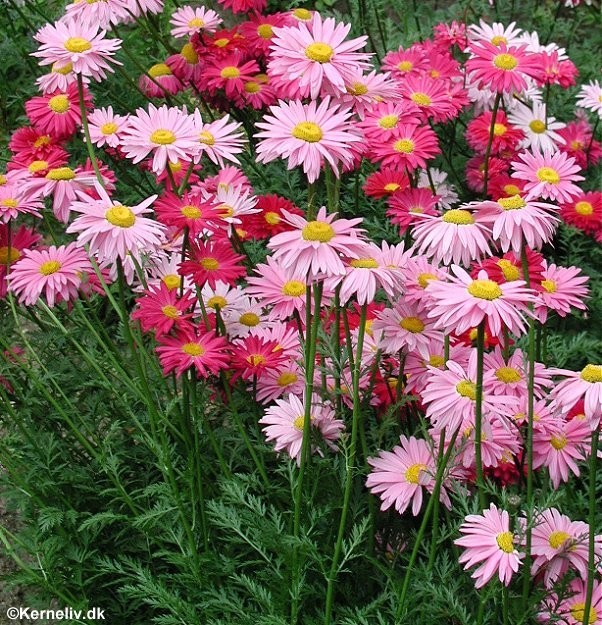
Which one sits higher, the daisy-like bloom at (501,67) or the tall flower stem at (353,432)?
the daisy-like bloom at (501,67)

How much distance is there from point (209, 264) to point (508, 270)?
62cm

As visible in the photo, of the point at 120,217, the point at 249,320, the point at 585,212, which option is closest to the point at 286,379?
the point at 249,320

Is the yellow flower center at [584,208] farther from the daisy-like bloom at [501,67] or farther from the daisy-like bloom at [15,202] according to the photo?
the daisy-like bloom at [15,202]

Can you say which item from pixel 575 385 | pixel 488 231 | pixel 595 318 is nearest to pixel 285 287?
pixel 488 231

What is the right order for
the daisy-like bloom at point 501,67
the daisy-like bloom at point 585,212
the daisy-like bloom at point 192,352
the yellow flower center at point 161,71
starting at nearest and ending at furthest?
the daisy-like bloom at point 192,352, the daisy-like bloom at point 501,67, the daisy-like bloom at point 585,212, the yellow flower center at point 161,71

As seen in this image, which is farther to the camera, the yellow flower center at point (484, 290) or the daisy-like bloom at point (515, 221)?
Result: the daisy-like bloom at point (515, 221)

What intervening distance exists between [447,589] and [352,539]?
0.27 meters

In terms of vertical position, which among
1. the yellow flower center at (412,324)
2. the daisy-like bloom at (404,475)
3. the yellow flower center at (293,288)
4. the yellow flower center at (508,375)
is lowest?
the daisy-like bloom at (404,475)

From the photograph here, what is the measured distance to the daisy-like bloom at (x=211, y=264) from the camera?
1.91m

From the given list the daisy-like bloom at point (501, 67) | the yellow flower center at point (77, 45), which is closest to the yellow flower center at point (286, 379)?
the yellow flower center at point (77, 45)

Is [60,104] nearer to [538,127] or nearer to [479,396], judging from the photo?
[479,396]

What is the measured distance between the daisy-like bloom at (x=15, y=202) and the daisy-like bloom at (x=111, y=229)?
0.26 m

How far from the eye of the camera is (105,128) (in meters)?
2.43

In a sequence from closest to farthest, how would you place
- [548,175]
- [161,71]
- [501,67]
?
[548,175] < [501,67] < [161,71]
